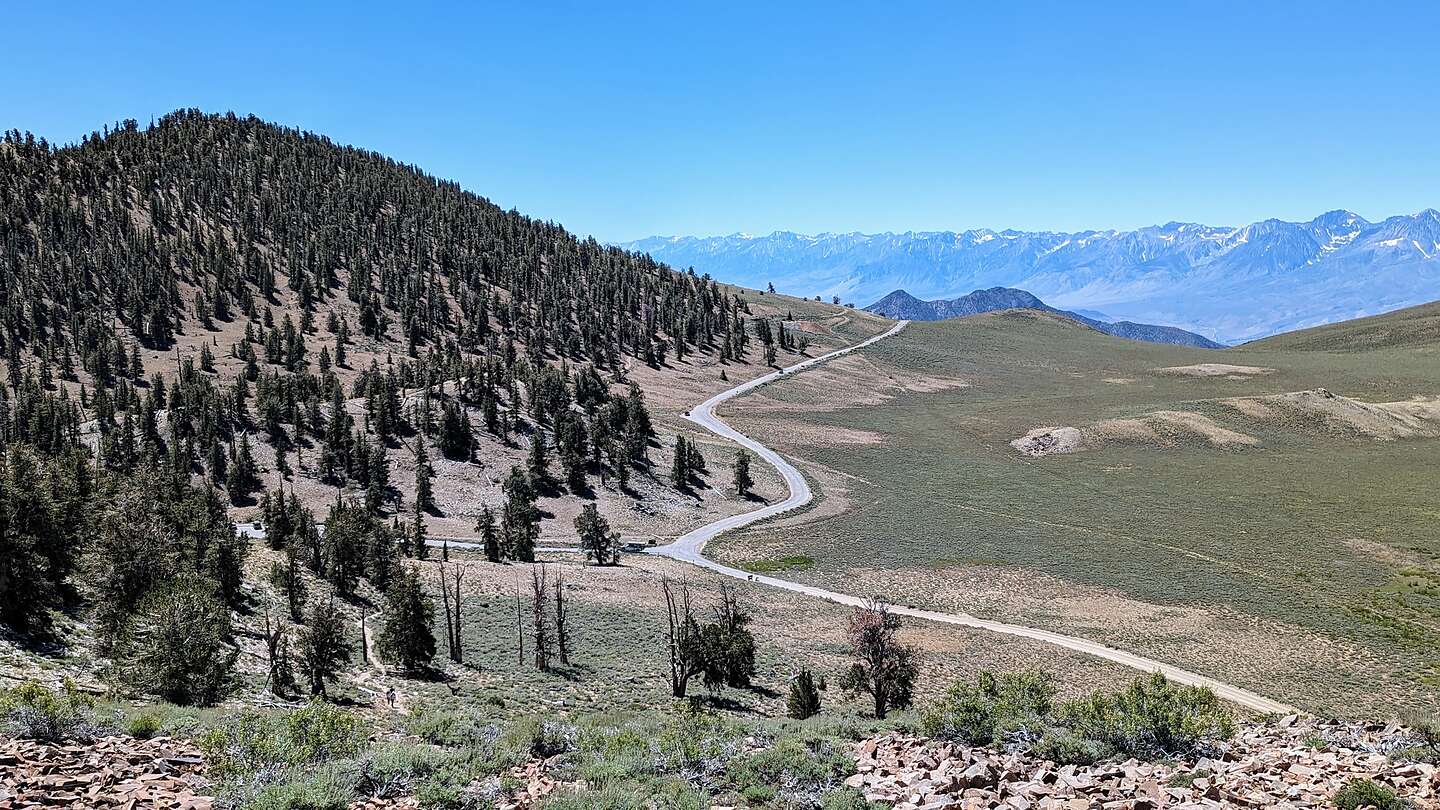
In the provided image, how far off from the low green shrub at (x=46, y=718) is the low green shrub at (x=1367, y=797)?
23.7m

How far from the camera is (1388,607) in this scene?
187 ft

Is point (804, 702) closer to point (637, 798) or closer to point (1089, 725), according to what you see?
point (1089, 725)

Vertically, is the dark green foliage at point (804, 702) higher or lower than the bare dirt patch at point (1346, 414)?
lower

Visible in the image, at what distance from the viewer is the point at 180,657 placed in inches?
1001

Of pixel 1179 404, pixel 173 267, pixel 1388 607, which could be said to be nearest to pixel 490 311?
pixel 173 267

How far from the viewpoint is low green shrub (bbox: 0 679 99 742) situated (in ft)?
49.9

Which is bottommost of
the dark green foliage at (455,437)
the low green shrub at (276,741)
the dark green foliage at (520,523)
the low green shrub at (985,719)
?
the dark green foliage at (520,523)

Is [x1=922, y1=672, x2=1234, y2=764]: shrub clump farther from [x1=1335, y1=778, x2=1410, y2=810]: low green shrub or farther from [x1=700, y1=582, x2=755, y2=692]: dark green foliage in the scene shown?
[x1=700, y1=582, x2=755, y2=692]: dark green foliage

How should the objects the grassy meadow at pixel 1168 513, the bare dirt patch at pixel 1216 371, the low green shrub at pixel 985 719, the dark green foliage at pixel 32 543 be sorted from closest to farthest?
1. the low green shrub at pixel 985 719
2. the dark green foliage at pixel 32 543
3. the grassy meadow at pixel 1168 513
4. the bare dirt patch at pixel 1216 371

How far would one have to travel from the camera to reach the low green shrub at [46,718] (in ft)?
49.9

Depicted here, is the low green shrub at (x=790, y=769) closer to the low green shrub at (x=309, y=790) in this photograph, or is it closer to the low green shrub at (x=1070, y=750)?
the low green shrub at (x=1070, y=750)

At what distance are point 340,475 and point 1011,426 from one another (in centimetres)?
10790

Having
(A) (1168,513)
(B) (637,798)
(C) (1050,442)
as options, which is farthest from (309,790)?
(C) (1050,442)

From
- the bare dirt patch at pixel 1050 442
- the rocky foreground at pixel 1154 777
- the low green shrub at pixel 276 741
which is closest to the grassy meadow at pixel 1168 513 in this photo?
the bare dirt patch at pixel 1050 442
